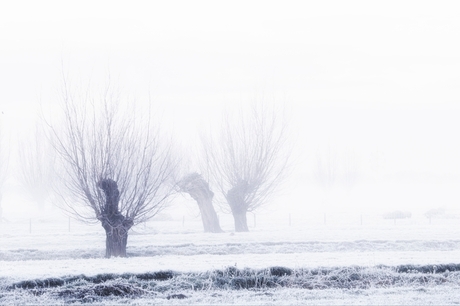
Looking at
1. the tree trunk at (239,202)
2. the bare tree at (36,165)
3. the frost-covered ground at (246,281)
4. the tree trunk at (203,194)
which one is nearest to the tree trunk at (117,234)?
the frost-covered ground at (246,281)

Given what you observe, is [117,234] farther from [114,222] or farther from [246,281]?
[246,281]

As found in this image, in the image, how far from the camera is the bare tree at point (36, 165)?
68000 millimetres

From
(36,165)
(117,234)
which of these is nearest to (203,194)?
(117,234)

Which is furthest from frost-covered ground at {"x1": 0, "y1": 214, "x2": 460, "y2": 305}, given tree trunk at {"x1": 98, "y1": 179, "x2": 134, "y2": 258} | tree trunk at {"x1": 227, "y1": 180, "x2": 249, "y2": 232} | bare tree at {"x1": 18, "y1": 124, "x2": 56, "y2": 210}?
bare tree at {"x1": 18, "y1": 124, "x2": 56, "y2": 210}

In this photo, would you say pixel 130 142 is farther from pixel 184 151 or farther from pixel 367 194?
pixel 367 194

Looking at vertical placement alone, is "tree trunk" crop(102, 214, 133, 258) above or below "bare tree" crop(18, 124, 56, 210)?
below

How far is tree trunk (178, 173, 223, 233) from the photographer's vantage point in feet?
119

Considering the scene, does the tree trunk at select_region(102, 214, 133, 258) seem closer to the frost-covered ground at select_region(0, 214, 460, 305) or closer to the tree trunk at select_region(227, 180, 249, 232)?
the frost-covered ground at select_region(0, 214, 460, 305)

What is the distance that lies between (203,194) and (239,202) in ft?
7.57

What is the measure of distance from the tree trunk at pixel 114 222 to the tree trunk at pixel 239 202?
→ 14357mm

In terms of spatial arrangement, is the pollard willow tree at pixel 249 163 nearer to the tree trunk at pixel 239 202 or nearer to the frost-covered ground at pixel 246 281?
the tree trunk at pixel 239 202

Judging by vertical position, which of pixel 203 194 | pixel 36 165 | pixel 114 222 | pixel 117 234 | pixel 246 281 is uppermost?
pixel 36 165

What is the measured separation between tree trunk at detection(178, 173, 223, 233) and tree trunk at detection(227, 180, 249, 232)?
3.94 feet

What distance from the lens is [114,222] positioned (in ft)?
77.6
